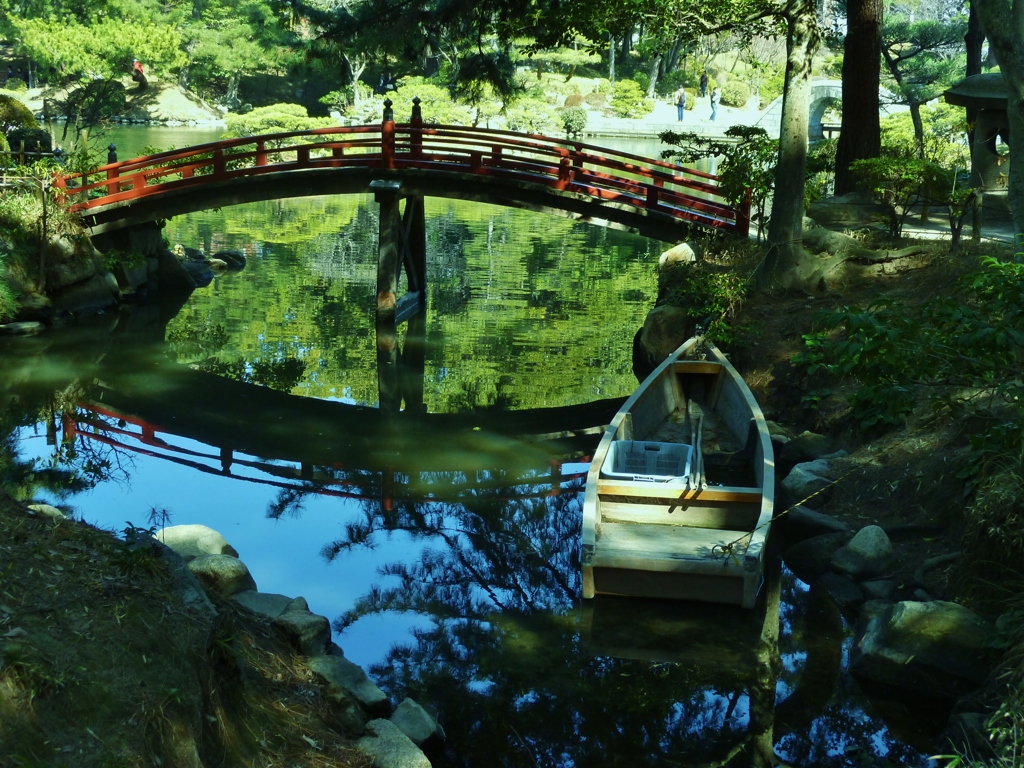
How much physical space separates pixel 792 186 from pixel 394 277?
21.7 feet

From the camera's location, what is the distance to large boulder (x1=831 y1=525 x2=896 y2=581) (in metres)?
7.62

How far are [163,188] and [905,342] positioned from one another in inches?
555

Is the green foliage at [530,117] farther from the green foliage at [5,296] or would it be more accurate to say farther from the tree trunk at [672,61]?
the green foliage at [5,296]

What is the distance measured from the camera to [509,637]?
734 cm

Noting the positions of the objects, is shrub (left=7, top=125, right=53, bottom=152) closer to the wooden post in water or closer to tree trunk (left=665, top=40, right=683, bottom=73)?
the wooden post in water

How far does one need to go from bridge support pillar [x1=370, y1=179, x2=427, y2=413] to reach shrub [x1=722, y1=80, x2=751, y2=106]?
3465 cm

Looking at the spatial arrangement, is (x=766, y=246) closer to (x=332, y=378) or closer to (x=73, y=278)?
(x=332, y=378)

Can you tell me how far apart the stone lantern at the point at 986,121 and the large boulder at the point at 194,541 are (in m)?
11.9

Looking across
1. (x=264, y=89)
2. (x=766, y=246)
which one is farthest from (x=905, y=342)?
(x=264, y=89)

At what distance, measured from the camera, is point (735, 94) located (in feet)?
163

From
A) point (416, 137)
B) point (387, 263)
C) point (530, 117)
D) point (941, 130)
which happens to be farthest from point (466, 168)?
point (530, 117)

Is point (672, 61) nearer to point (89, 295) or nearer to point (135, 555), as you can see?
point (89, 295)

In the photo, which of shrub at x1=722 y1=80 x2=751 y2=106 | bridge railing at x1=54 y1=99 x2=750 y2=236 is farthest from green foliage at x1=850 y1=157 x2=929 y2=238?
shrub at x1=722 y1=80 x2=751 y2=106

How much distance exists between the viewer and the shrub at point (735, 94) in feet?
163
